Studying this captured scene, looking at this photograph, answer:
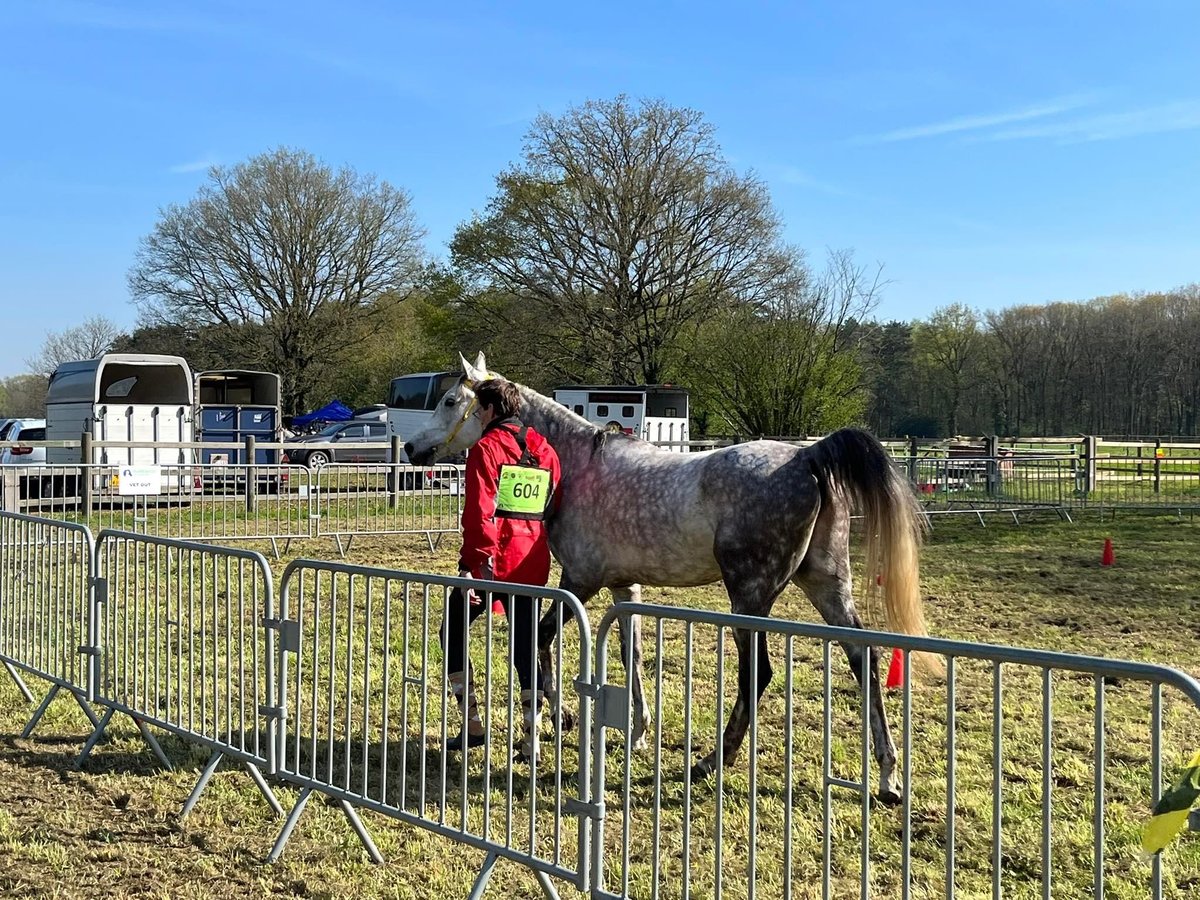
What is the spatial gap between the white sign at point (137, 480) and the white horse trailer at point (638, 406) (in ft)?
47.1

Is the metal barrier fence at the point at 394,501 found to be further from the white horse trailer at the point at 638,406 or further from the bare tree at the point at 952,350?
the bare tree at the point at 952,350

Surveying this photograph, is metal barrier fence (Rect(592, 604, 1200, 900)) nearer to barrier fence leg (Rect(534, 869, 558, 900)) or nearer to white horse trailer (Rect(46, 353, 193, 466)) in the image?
barrier fence leg (Rect(534, 869, 558, 900))

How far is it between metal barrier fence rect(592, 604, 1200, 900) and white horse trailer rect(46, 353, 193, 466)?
66.4 ft

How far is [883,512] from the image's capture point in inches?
211

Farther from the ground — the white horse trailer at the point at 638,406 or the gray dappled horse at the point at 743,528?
the white horse trailer at the point at 638,406

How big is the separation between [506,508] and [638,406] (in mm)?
26570

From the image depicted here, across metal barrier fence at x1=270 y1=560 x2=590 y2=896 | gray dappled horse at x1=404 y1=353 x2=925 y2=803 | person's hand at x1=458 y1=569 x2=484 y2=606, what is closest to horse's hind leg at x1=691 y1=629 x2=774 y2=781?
gray dappled horse at x1=404 y1=353 x2=925 y2=803

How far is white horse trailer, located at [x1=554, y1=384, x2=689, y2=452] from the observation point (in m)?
31.9

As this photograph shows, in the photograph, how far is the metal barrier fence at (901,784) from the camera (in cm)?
280

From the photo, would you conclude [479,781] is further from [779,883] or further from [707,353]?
[707,353]

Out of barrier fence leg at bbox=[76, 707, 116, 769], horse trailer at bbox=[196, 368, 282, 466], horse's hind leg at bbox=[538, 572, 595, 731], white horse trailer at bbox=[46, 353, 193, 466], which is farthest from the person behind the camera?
horse trailer at bbox=[196, 368, 282, 466]

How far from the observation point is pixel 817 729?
6.15m

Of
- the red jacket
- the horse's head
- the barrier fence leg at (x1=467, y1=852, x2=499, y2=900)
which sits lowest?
the barrier fence leg at (x1=467, y1=852, x2=499, y2=900)

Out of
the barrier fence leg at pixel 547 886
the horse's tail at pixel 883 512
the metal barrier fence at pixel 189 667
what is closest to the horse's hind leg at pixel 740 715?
the horse's tail at pixel 883 512
